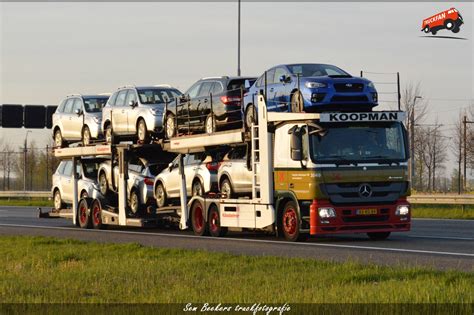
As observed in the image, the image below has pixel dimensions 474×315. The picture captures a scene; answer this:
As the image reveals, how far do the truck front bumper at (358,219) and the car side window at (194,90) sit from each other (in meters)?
5.39

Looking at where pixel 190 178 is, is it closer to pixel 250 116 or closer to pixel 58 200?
pixel 250 116

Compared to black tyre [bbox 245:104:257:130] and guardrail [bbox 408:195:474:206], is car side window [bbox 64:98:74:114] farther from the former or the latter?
guardrail [bbox 408:195:474:206]

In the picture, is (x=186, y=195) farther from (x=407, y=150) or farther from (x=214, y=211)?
(x=407, y=150)

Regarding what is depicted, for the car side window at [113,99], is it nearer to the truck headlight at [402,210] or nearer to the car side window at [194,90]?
the car side window at [194,90]

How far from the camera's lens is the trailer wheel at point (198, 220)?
83.0 feet

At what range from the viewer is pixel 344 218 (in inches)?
844

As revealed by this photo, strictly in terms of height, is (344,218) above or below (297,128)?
below

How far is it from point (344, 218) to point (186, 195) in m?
5.72

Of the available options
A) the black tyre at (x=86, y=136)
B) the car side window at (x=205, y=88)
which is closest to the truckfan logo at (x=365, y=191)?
the car side window at (x=205, y=88)

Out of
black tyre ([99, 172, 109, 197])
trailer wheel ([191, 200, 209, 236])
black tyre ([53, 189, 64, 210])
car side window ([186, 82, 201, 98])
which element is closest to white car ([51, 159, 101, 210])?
black tyre ([53, 189, 64, 210])

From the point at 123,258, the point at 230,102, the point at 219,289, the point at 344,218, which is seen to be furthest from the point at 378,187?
the point at 219,289

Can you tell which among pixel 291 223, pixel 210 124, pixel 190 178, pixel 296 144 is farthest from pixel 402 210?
pixel 190 178

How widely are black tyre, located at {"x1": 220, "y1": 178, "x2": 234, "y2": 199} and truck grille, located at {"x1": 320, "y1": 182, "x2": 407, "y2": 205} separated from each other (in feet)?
10.7

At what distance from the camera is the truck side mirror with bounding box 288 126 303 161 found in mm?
21234
